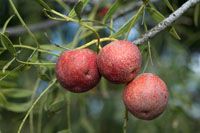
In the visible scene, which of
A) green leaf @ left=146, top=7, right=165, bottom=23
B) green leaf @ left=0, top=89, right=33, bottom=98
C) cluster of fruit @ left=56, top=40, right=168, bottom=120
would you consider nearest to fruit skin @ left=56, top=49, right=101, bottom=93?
cluster of fruit @ left=56, top=40, right=168, bottom=120

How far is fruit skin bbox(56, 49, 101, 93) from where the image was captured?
1.49 metres

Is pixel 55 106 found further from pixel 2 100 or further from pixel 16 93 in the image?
pixel 16 93

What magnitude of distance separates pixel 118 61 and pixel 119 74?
0.11 feet

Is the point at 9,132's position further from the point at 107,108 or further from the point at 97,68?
the point at 97,68

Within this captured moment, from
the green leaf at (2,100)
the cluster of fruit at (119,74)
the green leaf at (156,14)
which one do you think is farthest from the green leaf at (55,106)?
the green leaf at (156,14)

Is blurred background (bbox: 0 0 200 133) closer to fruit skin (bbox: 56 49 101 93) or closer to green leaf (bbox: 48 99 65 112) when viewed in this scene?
green leaf (bbox: 48 99 65 112)

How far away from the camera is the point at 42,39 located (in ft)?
10.2

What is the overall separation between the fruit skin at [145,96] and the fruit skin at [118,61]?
4 centimetres

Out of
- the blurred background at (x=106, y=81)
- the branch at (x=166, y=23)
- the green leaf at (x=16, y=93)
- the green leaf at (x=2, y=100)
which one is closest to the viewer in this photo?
the branch at (x=166, y=23)

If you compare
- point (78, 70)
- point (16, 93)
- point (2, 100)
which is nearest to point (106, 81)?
point (16, 93)

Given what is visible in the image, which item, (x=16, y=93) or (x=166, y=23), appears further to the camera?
(x=16, y=93)

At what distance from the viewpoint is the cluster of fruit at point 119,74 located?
4.82 feet

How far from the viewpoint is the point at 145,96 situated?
1.48m

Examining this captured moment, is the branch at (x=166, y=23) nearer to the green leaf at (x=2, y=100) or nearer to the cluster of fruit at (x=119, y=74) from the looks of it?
the cluster of fruit at (x=119, y=74)
